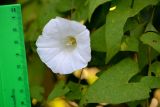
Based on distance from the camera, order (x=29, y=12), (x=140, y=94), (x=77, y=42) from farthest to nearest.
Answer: (x=29, y=12) → (x=77, y=42) → (x=140, y=94)

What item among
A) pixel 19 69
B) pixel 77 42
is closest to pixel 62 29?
pixel 77 42

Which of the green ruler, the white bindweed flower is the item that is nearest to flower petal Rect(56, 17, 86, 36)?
the white bindweed flower

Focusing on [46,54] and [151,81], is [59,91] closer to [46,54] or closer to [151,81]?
[46,54]

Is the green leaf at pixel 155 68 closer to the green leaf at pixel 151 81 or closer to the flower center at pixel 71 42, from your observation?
the green leaf at pixel 151 81

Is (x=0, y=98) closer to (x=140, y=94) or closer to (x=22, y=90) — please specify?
(x=22, y=90)

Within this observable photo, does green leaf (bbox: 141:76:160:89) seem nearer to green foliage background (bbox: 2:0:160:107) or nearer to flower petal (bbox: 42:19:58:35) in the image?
green foliage background (bbox: 2:0:160:107)

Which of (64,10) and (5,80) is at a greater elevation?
(64,10)

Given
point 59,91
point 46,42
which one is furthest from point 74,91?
point 46,42
